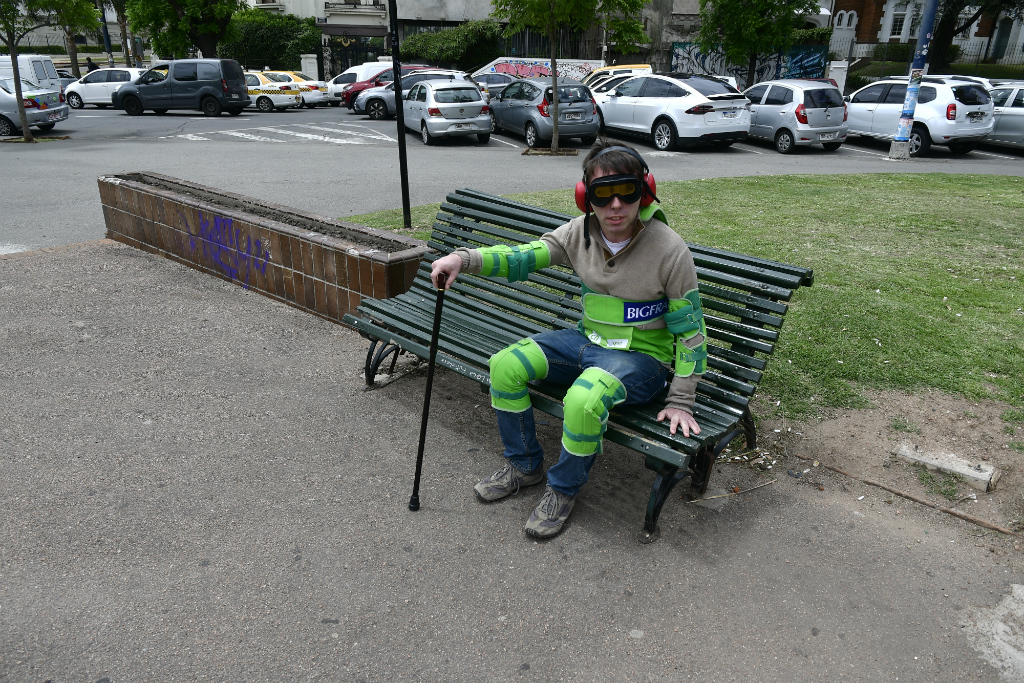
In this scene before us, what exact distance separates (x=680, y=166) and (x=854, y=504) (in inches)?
444

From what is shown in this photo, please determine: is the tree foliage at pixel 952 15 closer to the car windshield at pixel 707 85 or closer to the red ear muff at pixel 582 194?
the car windshield at pixel 707 85

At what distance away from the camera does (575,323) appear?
4309mm

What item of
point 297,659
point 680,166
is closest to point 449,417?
point 297,659

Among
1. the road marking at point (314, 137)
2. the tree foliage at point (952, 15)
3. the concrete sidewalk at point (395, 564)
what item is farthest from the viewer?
the tree foliage at point (952, 15)

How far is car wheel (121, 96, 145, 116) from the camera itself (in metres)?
25.4

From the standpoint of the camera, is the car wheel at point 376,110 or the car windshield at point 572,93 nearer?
the car windshield at point 572,93

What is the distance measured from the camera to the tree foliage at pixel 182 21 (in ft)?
104

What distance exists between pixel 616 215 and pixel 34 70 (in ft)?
74.6

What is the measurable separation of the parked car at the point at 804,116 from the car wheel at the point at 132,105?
19740 millimetres

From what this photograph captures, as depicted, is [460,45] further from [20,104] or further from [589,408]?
[589,408]

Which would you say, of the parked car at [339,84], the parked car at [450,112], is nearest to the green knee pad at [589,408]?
the parked car at [450,112]

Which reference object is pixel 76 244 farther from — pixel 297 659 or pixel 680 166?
pixel 680 166

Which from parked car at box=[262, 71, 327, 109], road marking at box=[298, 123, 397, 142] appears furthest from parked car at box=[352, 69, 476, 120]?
parked car at box=[262, 71, 327, 109]

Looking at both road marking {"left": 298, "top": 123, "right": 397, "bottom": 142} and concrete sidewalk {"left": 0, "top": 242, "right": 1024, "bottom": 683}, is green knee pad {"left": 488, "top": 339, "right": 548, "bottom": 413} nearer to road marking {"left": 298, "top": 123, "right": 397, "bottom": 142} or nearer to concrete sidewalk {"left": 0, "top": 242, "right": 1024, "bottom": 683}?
concrete sidewalk {"left": 0, "top": 242, "right": 1024, "bottom": 683}
